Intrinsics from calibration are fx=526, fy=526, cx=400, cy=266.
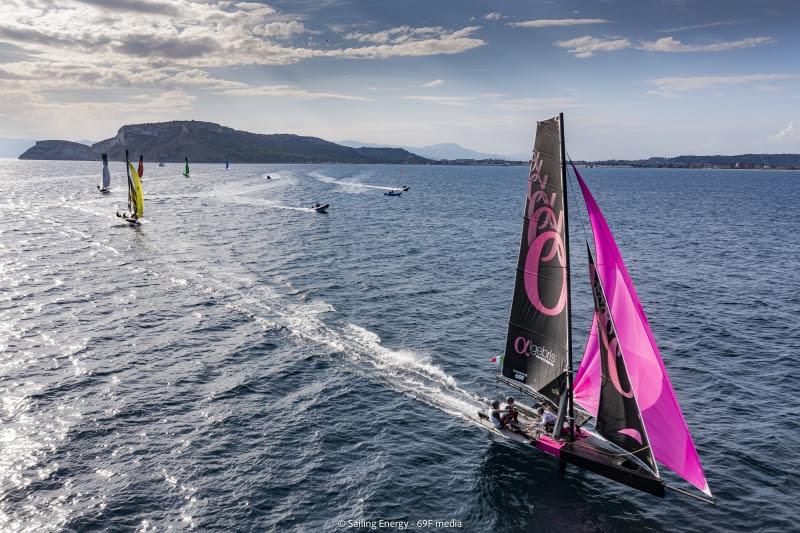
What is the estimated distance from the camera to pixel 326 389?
115 ft

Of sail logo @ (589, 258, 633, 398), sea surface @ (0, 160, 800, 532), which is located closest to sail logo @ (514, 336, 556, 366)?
sail logo @ (589, 258, 633, 398)

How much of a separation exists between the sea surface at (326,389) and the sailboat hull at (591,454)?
1201 mm

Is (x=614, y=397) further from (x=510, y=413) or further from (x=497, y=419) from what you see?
(x=497, y=419)

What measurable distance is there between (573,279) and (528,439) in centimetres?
4233

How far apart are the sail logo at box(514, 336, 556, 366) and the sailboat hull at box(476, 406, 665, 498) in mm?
3759

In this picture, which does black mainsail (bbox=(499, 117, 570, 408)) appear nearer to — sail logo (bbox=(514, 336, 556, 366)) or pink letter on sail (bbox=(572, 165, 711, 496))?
sail logo (bbox=(514, 336, 556, 366))

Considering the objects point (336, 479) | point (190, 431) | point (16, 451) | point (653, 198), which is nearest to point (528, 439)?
point (336, 479)

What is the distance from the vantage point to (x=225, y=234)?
286ft

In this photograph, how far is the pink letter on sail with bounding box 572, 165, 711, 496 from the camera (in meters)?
23.6

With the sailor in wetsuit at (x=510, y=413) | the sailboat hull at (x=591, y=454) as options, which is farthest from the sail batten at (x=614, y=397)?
the sailor in wetsuit at (x=510, y=413)

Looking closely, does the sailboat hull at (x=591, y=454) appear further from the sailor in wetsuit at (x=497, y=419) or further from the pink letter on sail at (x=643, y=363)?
the pink letter on sail at (x=643, y=363)

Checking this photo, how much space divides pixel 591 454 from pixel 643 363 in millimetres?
5401

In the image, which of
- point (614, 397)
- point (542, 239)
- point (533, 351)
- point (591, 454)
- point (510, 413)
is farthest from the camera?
point (510, 413)

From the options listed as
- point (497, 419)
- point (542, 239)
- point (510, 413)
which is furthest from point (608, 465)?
point (542, 239)
